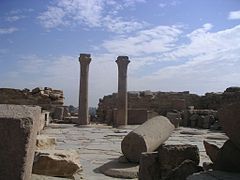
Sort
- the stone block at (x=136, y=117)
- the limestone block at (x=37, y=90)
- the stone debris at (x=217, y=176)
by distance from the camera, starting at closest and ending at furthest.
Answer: the stone debris at (x=217, y=176)
the stone block at (x=136, y=117)
the limestone block at (x=37, y=90)

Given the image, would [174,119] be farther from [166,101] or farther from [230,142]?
[230,142]

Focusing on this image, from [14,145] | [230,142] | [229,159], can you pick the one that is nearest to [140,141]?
[230,142]

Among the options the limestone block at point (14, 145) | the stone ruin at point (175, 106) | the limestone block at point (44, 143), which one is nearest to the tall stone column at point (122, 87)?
the stone ruin at point (175, 106)

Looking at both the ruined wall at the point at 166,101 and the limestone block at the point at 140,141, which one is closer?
the limestone block at the point at 140,141

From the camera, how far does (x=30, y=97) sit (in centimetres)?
2273

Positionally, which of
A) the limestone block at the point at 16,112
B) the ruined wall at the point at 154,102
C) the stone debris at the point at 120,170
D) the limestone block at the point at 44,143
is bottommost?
the stone debris at the point at 120,170

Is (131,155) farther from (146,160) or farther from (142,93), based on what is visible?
(142,93)

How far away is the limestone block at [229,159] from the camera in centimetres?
432

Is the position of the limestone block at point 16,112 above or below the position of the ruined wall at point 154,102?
below

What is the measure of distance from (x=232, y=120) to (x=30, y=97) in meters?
20.0

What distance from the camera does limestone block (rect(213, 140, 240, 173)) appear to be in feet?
14.2

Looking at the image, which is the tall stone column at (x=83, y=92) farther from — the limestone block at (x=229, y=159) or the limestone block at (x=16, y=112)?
the limestone block at (x=16, y=112)

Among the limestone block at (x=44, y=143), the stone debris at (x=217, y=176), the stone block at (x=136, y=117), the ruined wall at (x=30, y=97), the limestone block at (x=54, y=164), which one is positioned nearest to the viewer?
the stone debris at (x=217, y=176)

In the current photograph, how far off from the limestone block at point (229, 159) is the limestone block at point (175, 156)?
918 millimetres
